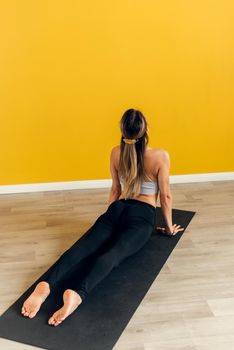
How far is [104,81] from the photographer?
3516mm

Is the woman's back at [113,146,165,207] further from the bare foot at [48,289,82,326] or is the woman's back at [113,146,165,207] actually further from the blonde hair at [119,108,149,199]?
the bare foot at [48,289,82,326]

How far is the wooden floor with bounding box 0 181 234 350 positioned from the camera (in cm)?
197

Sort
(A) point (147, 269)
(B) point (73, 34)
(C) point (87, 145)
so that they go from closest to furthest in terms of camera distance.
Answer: (A) point (147, 269), (B) point (73, 34), (C) point (87, 145)

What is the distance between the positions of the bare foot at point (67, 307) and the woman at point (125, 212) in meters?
0.04

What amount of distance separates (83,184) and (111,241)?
4.48 ft

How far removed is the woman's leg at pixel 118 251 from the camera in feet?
6.96

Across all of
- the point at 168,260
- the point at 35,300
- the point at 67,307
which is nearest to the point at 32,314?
the point at 35,300

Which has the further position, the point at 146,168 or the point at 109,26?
the point at 109,26

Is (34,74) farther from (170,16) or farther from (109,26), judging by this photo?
(170,16)

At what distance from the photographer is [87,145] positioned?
365 cm

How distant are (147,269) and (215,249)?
0.49m

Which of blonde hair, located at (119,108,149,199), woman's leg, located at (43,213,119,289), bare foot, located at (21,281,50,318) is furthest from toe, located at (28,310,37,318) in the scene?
blonde hair, located at (119,108,149,199)

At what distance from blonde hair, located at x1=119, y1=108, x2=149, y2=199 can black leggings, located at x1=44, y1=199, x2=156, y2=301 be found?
0.32ft

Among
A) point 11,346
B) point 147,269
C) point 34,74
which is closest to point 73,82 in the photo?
point 34,74
